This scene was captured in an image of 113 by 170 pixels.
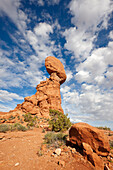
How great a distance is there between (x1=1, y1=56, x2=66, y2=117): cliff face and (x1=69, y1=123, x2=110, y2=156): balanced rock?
1960cm

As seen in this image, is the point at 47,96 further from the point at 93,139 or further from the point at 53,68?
the point at 93,139

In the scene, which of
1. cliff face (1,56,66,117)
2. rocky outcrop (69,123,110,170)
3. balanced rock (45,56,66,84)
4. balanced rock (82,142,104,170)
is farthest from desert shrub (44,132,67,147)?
balanced rock (45,56,66,84)

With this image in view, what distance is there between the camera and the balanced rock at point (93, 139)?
162 inches

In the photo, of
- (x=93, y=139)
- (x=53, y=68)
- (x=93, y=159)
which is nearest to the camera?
(x=93, y=159)

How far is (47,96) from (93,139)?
23.4 metres

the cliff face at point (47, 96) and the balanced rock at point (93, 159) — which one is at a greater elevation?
the cliff face at point (47, 96)

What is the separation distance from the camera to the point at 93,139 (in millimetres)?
Answer: 4293

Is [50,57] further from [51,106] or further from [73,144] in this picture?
[73,144]

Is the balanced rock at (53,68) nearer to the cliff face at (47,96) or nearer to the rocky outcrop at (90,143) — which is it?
the cliff face at (47,96)


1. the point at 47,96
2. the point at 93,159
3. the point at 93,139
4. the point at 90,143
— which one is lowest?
the point at 93,159

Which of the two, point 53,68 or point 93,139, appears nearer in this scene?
point 93,139

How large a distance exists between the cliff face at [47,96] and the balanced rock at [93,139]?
19.6m

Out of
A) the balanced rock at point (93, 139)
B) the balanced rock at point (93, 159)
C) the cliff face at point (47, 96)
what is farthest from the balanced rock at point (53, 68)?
the balanced rock at point (93, 159)

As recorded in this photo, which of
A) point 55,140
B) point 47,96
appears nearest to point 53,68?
point 47,96
